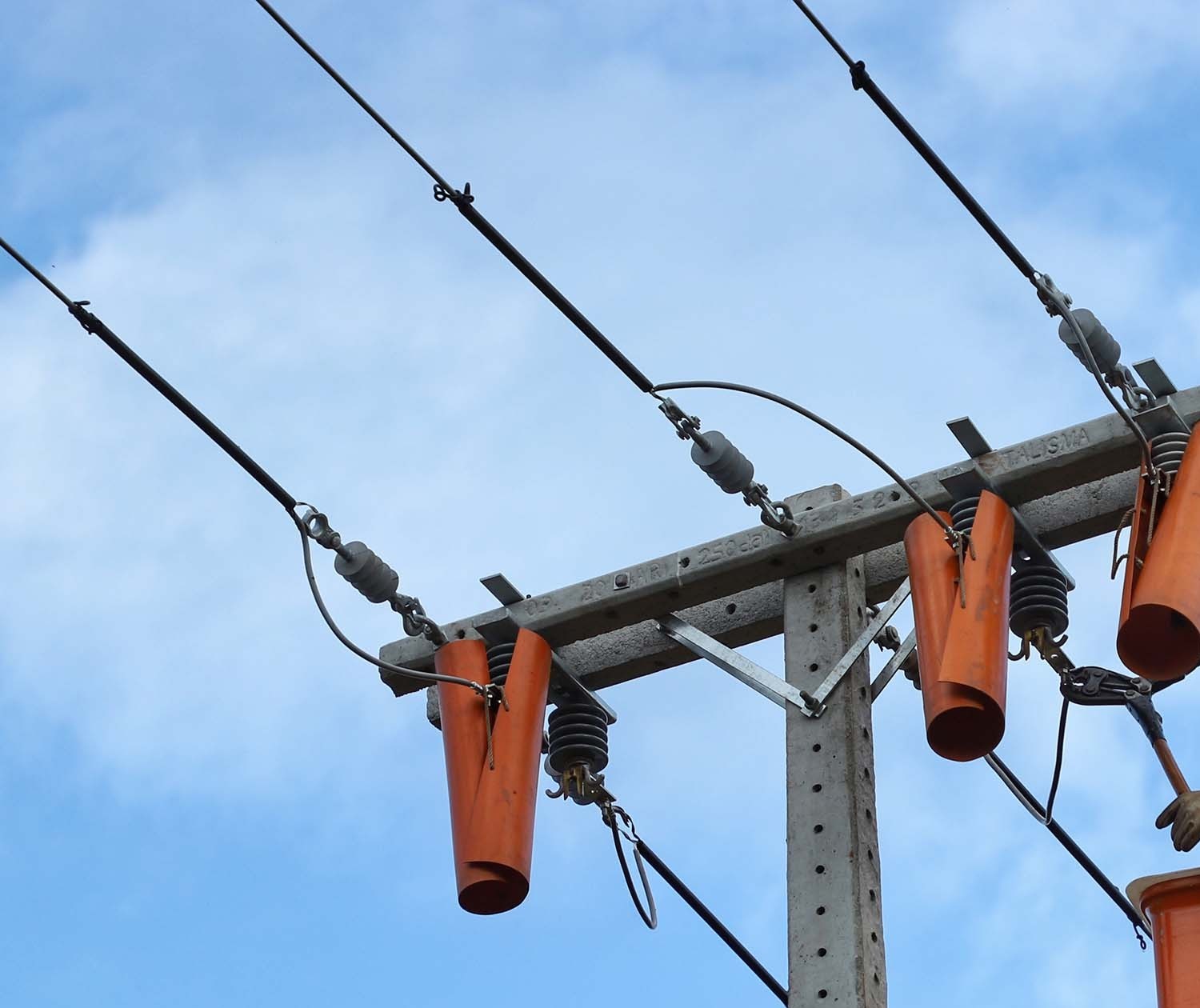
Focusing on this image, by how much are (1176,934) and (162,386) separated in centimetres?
293

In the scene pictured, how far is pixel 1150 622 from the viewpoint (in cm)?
583

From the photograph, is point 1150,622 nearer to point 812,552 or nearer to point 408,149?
point 812,552

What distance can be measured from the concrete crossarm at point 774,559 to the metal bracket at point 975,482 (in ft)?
0.09

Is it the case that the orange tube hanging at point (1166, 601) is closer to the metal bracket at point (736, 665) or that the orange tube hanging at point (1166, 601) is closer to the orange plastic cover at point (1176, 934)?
the orange plastic cover at point (1176, 934)

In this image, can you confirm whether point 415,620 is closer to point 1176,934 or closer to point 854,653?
point 854,653

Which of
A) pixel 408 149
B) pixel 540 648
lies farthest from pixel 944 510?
pixel 408 149

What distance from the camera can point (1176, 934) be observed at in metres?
5.47

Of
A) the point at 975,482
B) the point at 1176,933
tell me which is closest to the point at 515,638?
the point at 975,482

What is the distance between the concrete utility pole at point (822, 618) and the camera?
237 inches

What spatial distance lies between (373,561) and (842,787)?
5.01 ft

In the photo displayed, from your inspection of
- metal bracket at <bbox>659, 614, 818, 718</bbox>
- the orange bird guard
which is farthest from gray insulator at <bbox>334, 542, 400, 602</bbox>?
the orange bird guard

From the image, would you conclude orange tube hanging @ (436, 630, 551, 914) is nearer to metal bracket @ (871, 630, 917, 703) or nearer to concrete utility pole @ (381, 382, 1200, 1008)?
concrete utility pole @ (381, 382, 1200, 1008)

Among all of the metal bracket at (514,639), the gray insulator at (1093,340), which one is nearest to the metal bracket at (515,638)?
the metal bracket at (514,639)

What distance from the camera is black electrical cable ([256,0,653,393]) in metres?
6.33
